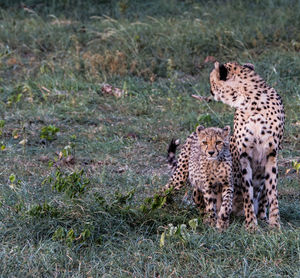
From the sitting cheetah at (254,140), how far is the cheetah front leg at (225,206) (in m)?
0.11

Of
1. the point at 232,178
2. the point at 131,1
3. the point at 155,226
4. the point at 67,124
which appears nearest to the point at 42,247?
the point at 155,226

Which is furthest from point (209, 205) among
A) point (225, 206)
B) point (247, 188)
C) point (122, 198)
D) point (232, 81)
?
point (232, 81)

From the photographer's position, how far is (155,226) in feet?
13.6

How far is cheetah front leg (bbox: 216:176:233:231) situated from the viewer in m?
4.20

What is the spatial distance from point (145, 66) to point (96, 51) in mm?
756

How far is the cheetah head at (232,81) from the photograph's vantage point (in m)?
4.48

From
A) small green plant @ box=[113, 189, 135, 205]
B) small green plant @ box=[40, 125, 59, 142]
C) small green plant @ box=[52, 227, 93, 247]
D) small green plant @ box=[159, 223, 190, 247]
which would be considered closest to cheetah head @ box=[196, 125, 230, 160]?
small green plant @ box=[113, 189, 135, 205]

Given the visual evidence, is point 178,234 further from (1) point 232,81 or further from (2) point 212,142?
(1) point 232,81

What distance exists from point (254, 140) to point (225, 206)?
46 cm

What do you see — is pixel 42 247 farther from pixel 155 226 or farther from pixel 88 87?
pixel 88 87

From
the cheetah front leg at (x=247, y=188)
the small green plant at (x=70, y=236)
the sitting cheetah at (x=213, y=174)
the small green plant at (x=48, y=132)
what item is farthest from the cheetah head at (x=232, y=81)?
the small green plant at (x=48, y=132)

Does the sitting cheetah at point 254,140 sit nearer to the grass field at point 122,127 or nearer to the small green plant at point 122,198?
the grass field at point 122,127

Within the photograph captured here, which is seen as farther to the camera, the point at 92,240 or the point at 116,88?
the point at 116,88

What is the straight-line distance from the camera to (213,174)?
14.1ft
